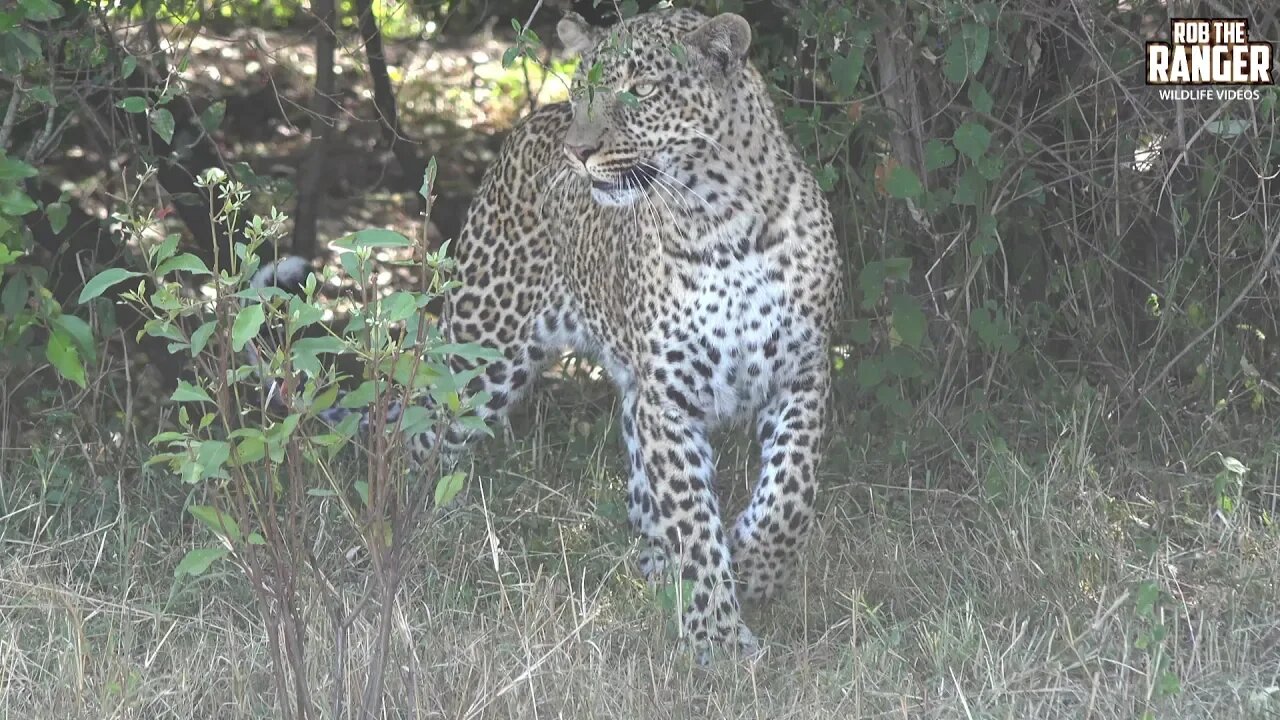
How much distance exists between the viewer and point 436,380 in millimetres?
3273

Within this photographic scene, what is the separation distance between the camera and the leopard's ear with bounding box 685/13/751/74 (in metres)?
4.50

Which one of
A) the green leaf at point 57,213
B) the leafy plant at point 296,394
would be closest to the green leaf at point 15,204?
the green leaf at point 57,213

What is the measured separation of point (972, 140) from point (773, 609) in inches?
55.7

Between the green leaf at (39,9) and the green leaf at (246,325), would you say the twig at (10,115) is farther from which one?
the green leaf at (246,325)

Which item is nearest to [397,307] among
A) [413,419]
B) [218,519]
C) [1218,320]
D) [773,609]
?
[413,419]

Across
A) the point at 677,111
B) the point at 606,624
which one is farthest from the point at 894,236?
the point at 606,624

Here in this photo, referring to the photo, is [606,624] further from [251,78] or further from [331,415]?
[251,78]

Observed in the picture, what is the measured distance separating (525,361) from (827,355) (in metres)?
1.19

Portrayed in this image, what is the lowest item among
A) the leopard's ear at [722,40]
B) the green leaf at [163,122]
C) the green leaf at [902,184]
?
the green leaf at [902,184]

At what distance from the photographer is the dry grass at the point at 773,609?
3740 millimetres

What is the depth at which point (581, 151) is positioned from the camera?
452 cm

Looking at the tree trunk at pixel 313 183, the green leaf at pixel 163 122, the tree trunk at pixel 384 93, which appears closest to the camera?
the green leaf at pixel 163 122

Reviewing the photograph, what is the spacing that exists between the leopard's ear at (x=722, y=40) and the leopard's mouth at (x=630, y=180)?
33 cm

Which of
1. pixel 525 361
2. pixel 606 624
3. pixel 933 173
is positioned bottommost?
pixel 606 624
